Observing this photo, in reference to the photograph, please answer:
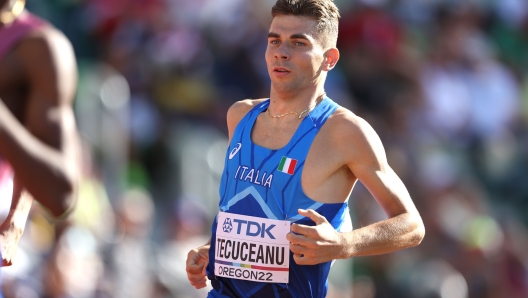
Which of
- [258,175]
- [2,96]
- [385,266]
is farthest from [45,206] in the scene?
[385,266]

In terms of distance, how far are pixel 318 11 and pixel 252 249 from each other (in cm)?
132

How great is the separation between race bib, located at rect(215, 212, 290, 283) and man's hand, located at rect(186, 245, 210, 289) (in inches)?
9.6

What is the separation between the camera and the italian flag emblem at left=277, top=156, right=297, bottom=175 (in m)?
4.59

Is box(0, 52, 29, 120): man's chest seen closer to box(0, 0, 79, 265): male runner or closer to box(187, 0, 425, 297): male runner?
box(0, 0, 79, 265): male runner

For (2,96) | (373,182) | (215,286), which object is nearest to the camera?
(2,96)

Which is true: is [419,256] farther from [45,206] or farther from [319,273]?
[45,206]

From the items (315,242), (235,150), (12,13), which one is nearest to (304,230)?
(315,242)

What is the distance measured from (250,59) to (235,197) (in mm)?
6863

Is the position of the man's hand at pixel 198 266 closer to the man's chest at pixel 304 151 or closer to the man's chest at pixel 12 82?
the man's chest at pixel 304 151

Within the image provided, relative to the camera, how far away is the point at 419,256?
35.1ft

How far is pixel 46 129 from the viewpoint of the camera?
3527mm

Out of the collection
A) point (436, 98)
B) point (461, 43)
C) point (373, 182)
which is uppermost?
point (461, 43)

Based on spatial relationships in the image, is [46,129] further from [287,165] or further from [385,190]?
[385,190]

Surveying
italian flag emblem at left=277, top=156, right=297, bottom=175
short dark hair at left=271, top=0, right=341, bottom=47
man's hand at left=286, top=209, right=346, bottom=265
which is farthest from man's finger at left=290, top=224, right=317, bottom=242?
short dark hair at left=271, top=0, right=341, bottom=47
